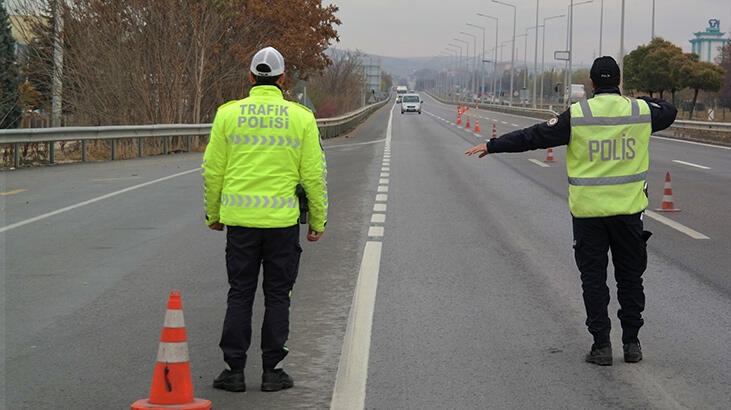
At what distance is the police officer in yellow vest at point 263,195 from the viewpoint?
230 inches

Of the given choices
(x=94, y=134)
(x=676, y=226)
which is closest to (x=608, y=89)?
(x=676, y=226)

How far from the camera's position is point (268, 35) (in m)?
37.5

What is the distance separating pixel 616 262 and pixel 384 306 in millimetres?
1942

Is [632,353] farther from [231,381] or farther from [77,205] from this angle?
[77,205]

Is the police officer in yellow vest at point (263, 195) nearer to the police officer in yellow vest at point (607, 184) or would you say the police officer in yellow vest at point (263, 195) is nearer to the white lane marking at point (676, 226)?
the police officer in yellow vest at point (607, 184)

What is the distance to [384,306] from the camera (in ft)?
26.5

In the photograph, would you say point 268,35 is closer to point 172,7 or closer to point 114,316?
point 172,7

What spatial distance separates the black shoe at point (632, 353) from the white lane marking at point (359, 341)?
148cm

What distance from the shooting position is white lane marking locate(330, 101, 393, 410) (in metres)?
5.62

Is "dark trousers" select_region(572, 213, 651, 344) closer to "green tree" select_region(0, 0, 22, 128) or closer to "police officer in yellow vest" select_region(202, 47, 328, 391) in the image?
"police officer in yellow vest" select_region(202, 47, 328, 391)

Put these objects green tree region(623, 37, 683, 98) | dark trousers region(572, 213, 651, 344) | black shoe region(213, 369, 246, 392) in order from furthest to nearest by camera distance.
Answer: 1. green tree region(623, 37, 683, 98)
2. dark trousers region(572, 213, 651, 344)
3. black shoe region(213, 369, 246, 392)

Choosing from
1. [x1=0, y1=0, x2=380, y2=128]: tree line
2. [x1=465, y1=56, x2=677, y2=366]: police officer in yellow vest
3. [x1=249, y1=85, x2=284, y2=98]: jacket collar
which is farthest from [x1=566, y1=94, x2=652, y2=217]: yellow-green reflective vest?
[x1=0, y1=0, x2=380, y2=128]: tree line

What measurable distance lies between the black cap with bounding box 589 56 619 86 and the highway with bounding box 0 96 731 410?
159 centimetres

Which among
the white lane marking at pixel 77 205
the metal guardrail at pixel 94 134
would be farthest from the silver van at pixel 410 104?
the white lane marking at pixel 77 205
